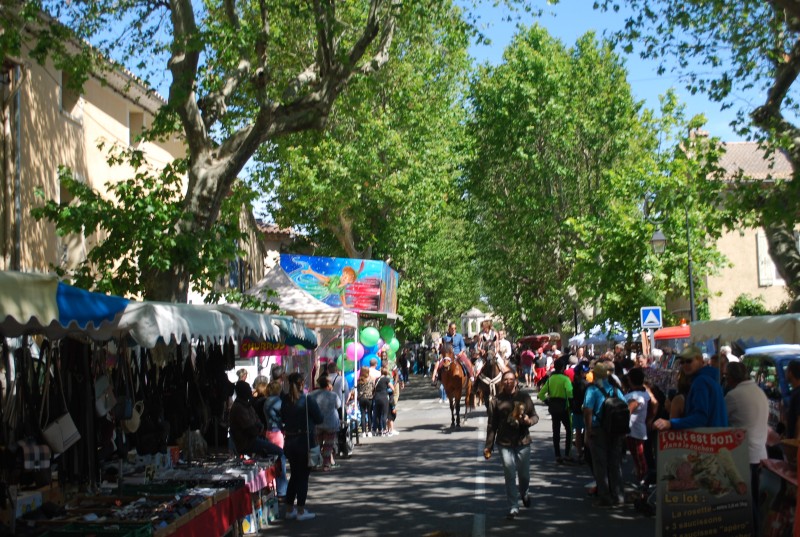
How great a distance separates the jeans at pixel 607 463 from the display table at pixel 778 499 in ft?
11.4

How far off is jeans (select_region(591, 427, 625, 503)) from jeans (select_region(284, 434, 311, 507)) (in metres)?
3.71

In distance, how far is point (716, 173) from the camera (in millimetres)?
18016

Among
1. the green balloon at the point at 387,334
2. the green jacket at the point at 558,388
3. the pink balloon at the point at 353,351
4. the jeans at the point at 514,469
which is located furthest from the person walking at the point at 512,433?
the green balloon at the point at 387,334

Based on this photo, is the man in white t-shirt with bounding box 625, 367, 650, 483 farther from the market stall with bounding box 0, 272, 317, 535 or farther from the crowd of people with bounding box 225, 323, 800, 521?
the market stall with bounding box 0, 272, 317, 535

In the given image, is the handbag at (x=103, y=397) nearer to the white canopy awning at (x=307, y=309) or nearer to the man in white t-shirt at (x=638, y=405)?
the man in white t-shirt at (x=638, y=405)

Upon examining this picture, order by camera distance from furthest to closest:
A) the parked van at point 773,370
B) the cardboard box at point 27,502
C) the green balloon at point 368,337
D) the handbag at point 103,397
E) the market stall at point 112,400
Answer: the green balloon at point 368,337
the parked van at point 773,370
the handbag at point 103,397
the cardboard box at point 27,502
the market stall at point 112,400

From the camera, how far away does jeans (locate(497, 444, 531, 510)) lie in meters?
11.9

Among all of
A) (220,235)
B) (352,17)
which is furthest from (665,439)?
(352,17)

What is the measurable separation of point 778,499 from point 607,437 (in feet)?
14.3

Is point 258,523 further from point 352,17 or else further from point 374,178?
point 374,178

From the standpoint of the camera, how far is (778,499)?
828cm

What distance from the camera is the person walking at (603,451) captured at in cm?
1256

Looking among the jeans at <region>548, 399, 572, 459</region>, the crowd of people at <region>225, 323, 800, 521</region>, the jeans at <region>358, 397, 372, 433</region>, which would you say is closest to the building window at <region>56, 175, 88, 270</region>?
the crowd of people at <region>225, 323, 800, 521</region>

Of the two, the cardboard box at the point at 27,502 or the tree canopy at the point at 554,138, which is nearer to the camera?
the cardboard box at the point at 27,502
